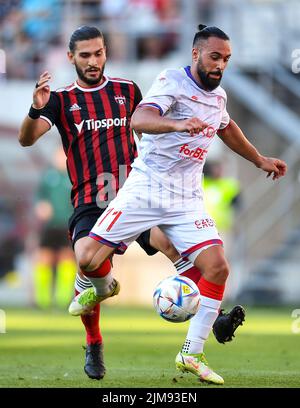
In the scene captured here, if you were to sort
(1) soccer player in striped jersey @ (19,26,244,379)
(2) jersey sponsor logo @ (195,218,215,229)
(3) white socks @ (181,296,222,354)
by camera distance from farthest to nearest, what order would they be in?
(1) soccer player in striped jersey @ (19,26,244,379), (2) jersey sponsor logo @ (195,218,215,229), (3) white socks @ (181,296,222,354)

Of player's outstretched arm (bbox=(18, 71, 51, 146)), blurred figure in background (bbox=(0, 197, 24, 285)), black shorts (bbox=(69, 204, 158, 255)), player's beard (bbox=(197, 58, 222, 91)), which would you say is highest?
player's beard (bbox=(197, 58, 222, 91))

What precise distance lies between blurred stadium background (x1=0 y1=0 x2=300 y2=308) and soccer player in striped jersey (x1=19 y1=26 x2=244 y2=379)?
1049 cm

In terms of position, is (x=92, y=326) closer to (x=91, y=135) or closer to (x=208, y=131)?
(x=91, y=135)

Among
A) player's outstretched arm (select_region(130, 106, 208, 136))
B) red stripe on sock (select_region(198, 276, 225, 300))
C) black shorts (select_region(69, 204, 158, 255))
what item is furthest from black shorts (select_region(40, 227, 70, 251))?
player's outstretched arm (select_region(130, 106, 208, 136))

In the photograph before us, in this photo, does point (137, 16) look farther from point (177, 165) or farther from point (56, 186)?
point (177, 165)

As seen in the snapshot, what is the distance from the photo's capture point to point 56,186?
16.3 m

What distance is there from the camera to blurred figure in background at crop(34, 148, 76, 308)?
16.1 metres

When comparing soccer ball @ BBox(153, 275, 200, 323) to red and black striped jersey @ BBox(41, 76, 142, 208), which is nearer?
soccer ball @ BBox(153, 275, 200, 323)

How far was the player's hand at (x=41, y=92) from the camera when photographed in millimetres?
7423

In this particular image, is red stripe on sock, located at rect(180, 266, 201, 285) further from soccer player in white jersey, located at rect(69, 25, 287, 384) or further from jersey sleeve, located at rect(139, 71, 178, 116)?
jersey sleeve, located at rect(139, 71, 178, 116)

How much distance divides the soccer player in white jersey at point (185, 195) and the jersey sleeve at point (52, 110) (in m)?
0.67

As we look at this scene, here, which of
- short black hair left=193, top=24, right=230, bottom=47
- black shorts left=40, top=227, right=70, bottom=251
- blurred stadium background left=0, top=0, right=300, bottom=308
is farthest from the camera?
blurred stadium background left=0, top=0, right=300, bottom=308

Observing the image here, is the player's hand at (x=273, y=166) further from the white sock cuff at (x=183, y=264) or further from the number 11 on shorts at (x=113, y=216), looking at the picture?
the number 11 on shorts at (x=113, y=216)

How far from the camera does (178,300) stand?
7258mm
